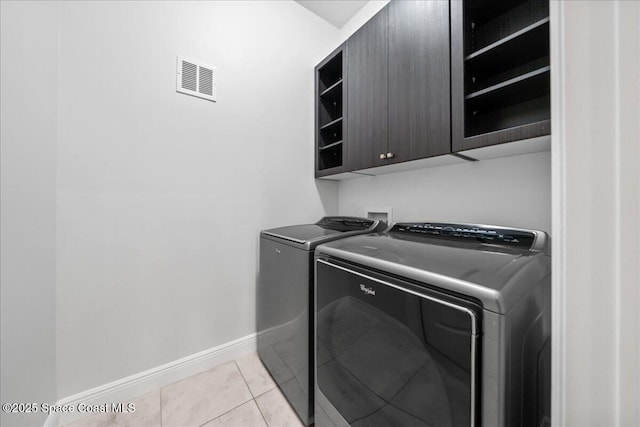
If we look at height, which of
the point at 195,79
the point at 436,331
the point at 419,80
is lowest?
the point at 436,331

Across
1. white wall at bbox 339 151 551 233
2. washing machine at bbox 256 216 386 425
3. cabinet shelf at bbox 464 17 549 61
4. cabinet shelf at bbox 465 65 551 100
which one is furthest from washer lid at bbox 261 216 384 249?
cabinet shelf at bbox 464 17 549 61

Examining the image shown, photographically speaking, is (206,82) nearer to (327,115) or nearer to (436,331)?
(327,115)

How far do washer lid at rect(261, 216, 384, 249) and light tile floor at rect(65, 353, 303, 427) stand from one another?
869 mm

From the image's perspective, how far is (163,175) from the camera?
52.8 inches

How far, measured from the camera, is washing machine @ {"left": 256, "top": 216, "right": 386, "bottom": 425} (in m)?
1.10

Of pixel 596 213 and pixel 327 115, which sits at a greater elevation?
pixel 327 115

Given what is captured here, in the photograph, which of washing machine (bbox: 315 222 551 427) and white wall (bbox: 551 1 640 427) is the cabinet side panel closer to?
washing machine (bbox: 315 222 551 427)

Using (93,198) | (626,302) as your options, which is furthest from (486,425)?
(93,198)

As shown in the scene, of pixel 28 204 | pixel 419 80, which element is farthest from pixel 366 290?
pixel 28 204

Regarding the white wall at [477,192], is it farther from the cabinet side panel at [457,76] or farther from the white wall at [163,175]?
the white wall at [163,175]

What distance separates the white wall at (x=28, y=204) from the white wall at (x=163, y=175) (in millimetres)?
78

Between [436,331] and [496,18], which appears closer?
[436,331]

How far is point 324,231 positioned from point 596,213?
1167 mm

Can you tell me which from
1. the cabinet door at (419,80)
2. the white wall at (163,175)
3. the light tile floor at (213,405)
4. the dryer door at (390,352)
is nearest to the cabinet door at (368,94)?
the cabinet door at (419,80)
